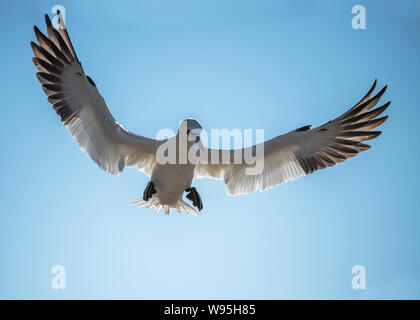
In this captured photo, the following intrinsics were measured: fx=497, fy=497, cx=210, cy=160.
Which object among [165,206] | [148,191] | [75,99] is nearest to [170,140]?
[148,191]

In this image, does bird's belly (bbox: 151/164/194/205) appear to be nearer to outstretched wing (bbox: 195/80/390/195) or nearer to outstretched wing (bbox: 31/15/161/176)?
outstretched wing (bbox: 31/15/161/176)

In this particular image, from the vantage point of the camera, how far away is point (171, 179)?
8.15m

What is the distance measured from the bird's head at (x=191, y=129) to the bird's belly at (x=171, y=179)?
51 cm

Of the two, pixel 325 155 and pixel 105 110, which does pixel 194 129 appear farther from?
pixel 325 155

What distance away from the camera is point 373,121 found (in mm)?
8297

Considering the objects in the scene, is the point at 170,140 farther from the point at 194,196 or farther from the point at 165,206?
the point at 165,206

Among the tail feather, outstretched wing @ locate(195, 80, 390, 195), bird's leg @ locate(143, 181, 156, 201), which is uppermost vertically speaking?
outstretched wing @ locate(195, 80, 390, 195)

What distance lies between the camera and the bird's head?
7926 millimetres

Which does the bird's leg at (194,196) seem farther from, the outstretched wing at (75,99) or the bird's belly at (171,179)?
the outstretched wing at (75,99)

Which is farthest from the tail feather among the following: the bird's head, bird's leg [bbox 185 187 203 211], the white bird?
the bird's head

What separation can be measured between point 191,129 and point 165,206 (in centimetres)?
171

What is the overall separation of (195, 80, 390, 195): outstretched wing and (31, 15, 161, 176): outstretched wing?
1.61 m
